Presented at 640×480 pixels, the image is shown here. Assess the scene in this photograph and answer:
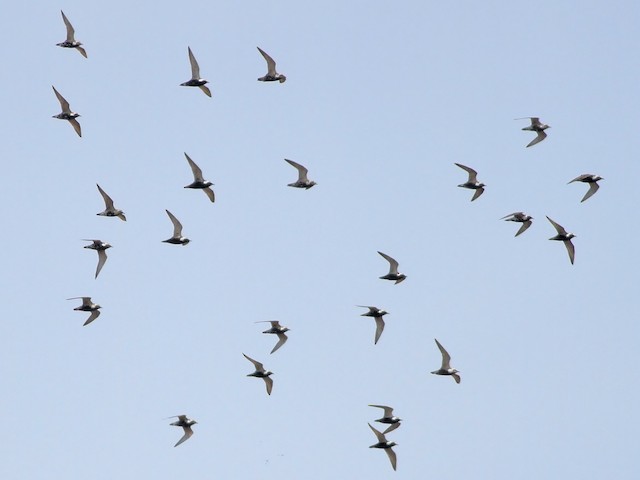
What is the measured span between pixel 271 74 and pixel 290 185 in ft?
23.7

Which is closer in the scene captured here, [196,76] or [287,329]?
[196,76]

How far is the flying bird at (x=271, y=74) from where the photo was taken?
9906cm

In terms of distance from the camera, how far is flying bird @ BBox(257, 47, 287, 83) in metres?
99.1

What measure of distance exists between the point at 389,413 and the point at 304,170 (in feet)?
52.2

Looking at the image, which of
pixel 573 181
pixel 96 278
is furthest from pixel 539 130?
pixel 96 278

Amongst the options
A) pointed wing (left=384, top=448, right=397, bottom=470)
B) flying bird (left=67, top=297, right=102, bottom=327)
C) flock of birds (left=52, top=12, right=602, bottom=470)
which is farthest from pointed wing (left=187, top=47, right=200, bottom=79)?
pointed wing (left=384, top=448, right=397, bottom=470)

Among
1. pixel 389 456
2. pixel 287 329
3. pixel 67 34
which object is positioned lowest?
pixel 389 456

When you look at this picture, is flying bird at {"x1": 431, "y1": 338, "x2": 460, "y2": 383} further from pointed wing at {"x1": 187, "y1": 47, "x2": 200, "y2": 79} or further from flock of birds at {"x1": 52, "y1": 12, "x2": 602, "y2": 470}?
pointed wing at {"x1": 187, "y1": 47, "x2": 200, "y2": 79}

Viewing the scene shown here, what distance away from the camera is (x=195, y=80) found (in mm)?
99188

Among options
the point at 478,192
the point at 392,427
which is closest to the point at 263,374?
the point at 392,427

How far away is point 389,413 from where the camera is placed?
4045 inches

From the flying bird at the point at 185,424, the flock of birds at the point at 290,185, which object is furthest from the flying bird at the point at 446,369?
the flying bird at the point at 185,424

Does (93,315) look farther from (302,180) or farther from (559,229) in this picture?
(559,229)

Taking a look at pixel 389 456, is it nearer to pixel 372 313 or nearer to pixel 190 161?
pixel 372 313
